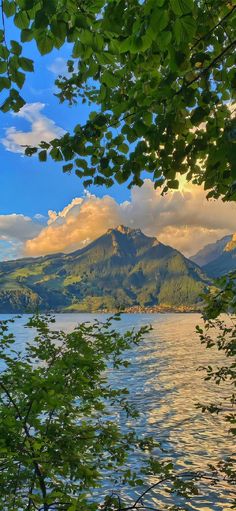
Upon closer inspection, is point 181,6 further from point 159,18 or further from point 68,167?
point 68,167

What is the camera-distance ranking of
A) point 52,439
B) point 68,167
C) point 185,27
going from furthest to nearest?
point 52,439
point 68,167
point 185,27

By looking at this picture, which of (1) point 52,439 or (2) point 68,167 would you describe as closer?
(2) point 68,167

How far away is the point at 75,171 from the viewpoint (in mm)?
4668

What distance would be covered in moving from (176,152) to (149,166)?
0.57 m

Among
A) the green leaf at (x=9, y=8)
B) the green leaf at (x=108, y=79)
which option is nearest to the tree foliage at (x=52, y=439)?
the green leaf at (x=108, y=79)

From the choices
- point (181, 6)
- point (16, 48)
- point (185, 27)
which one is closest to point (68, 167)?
point (16, 48)

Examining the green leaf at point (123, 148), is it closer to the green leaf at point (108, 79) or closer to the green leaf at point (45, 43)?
the green leaf at point (108, 79)

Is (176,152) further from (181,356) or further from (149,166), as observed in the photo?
(181,356)

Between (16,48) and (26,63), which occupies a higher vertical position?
(16,48)

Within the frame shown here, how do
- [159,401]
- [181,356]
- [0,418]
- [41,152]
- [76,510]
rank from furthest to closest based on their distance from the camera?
[181,356] < [159,401] < [0,418] < [76,510] < [41,152]

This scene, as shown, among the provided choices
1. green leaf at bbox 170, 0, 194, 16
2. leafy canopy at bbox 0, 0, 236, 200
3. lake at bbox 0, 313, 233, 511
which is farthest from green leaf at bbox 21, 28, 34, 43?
lake at bbox 0, 313, 233, 511

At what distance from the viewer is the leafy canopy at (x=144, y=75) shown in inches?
106

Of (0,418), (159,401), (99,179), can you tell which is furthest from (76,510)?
(159,401)

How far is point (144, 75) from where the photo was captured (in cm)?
471
